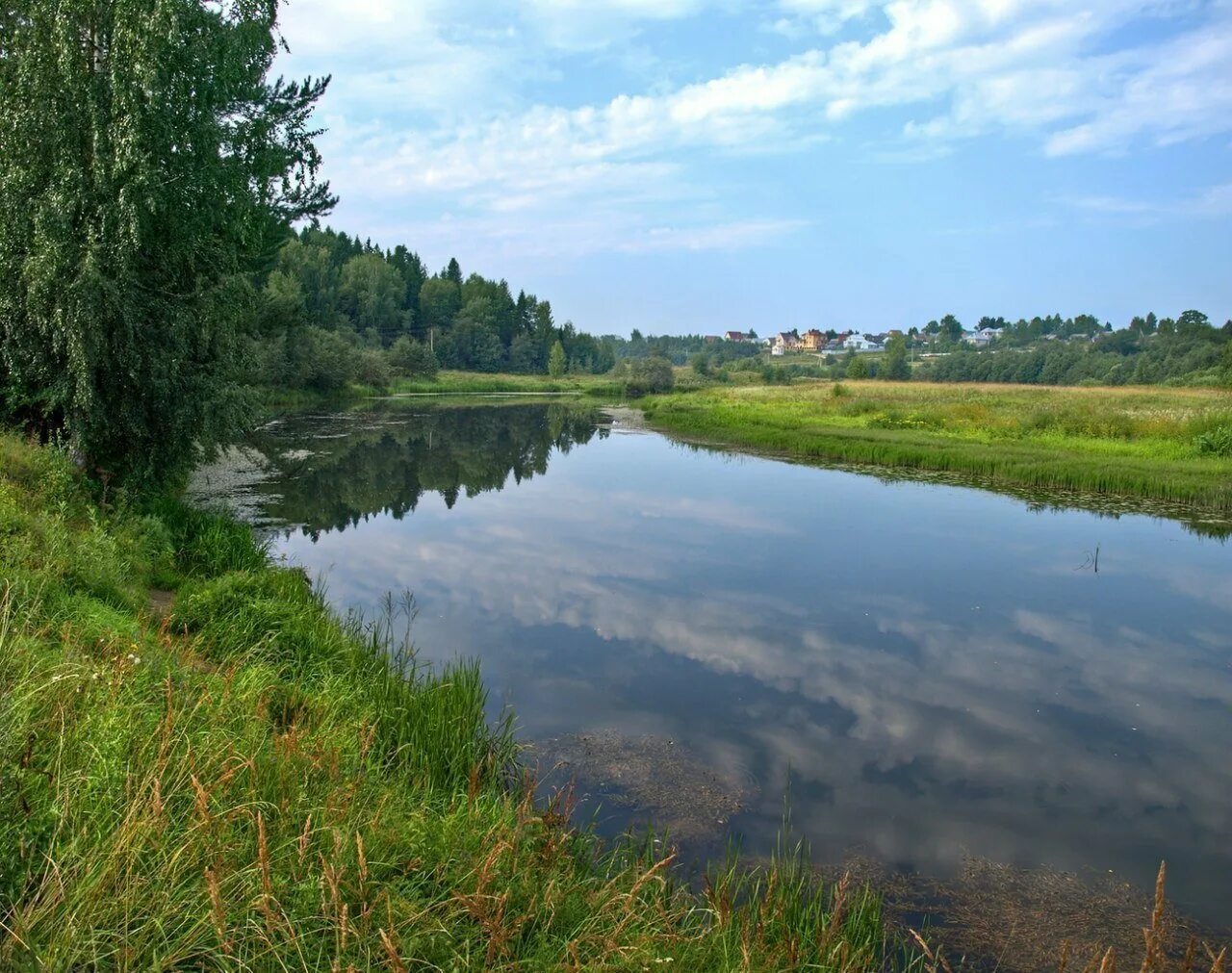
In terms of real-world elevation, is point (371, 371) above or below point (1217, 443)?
above

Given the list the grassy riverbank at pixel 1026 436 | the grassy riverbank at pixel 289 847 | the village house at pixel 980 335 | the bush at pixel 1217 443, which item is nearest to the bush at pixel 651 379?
the grassy riverbank at pixel 1026 436

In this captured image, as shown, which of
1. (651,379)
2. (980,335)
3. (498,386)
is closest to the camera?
(651,379)

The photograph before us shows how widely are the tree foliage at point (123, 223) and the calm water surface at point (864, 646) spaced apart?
358 centimetres

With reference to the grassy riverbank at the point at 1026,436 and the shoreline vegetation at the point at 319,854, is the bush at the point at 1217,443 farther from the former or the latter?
the shoreline vegetation at the point at 319,854

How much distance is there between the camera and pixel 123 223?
12156 mm

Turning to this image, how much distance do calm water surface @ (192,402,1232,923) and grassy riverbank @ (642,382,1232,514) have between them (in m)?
2.95

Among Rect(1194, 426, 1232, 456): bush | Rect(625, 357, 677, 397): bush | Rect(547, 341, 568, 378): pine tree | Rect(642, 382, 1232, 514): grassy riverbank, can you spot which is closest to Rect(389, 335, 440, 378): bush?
Rect(625, 357, 677, 397): bush

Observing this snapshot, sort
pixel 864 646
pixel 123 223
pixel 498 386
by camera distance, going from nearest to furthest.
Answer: pixel 864 646 → pixel 123 223 → pixel 498 386

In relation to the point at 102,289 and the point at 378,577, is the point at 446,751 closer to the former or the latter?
the point at 378,577

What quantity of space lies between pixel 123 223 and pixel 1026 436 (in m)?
30.3

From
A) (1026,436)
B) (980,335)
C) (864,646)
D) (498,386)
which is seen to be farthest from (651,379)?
(980,335)

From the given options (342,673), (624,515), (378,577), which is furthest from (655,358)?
(342,673)

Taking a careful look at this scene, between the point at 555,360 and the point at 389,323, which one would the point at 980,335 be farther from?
the point at 389,323

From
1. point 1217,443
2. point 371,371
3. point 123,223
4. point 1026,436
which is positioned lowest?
point 1026,436
